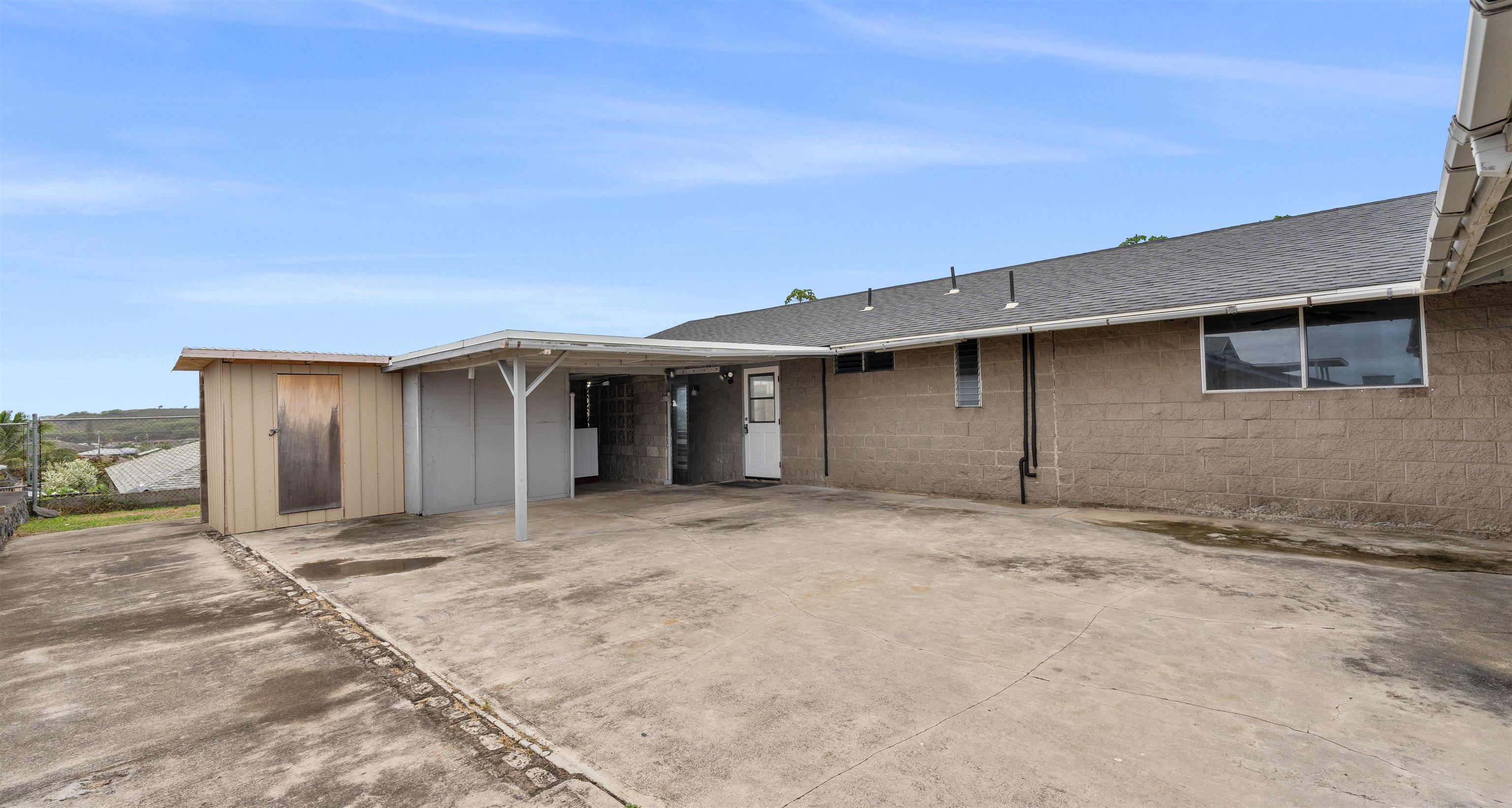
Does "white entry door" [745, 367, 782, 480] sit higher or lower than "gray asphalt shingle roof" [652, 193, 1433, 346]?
lower

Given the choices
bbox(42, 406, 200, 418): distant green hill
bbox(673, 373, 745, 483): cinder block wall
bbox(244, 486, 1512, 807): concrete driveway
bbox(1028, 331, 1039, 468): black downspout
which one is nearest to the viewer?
bbox(244, 486, 1512, 807): concrete driveway

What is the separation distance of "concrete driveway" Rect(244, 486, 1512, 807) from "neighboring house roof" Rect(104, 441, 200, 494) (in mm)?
7587

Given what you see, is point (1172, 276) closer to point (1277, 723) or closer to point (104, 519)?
point (1277, 723)

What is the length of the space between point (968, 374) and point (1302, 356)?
145 inches

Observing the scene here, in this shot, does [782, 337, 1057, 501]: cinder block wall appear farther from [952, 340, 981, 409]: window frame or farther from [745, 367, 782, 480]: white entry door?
[745, 367, 782, 480]: white entry door

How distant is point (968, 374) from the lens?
370 inches

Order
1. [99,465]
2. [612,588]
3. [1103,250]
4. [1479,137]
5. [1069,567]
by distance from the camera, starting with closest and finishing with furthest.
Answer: [1479,137], [612,588], [1069,567], [1103,250], [99,465]

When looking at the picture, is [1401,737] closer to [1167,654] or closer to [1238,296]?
[1167,654]

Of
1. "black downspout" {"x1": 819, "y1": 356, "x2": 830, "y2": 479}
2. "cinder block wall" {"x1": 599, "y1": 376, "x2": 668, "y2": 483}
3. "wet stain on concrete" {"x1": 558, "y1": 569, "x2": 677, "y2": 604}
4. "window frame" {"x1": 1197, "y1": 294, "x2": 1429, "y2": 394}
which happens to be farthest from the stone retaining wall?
"window frame" {"x1": 1197, "y1": 294, "x2": 1429, "y2": 394}

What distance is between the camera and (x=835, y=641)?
3.73 m

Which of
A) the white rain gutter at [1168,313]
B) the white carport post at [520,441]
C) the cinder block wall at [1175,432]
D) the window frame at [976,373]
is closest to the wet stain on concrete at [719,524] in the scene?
the white carport post at [520,441]

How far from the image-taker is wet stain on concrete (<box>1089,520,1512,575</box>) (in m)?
5.15

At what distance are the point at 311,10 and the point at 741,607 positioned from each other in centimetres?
1424

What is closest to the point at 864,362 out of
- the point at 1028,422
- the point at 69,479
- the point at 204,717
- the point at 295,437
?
the point at 1028,422
